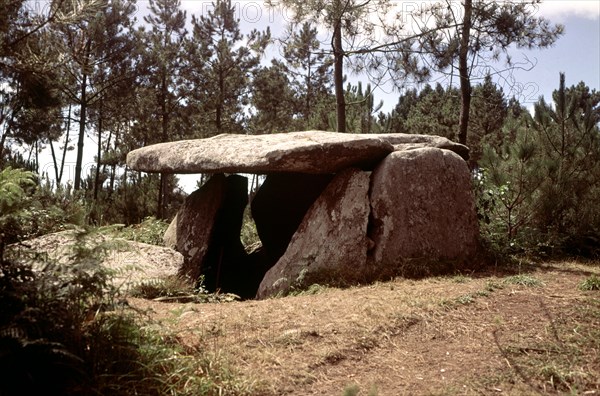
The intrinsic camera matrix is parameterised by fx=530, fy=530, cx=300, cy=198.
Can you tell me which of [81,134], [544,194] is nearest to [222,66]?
[81,134]

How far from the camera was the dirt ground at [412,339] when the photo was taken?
326cm

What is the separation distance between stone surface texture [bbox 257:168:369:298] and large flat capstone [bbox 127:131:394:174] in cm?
35

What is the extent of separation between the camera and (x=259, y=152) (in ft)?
23.0

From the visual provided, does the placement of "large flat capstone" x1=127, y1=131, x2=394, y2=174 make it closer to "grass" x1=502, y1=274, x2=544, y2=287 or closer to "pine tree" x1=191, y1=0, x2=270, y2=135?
"grass" x1=502, y1=274, x2=544, y2=287

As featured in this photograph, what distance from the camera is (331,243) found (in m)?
6.70

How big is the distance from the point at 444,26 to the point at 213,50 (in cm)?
1138

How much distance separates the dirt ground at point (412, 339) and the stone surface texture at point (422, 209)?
119cm

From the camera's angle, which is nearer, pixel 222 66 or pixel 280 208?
pixel 280 208

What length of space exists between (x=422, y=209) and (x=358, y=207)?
81cm

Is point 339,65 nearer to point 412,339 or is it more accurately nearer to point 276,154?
point 276,154

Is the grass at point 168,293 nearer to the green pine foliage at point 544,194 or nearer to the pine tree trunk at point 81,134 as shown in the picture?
the green pine foliage at point 544,194

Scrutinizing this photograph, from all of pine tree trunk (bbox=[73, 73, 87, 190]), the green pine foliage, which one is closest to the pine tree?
pine tree trunk (bbox=[73, 73, 87, 190])

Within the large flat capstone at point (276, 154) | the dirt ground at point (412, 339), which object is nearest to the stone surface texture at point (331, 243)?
the large flat capstone at point (276, 154)

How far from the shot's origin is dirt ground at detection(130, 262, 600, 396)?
10.7 ft
